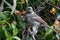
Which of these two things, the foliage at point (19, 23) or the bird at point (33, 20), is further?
the bird at point (33, 20)

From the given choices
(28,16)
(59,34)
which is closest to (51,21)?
(28,16)

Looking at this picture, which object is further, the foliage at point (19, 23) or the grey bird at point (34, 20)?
the grey bird at point (34, 20)

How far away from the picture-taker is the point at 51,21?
2932 millimetres

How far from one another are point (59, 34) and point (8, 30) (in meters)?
0.51

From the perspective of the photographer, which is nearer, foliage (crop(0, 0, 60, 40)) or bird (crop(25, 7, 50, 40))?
foliage (crop(0, 0, 60, 40))

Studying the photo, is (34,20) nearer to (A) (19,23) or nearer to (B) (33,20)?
(B) (33,20)

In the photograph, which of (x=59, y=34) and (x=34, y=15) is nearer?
(x=59, y=34)

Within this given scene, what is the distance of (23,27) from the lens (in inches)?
93.0

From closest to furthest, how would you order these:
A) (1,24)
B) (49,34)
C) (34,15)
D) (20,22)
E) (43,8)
A: (1,24)
(20,22)
(49,34)
(34,15)
(43,8)

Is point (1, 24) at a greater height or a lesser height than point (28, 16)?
greater

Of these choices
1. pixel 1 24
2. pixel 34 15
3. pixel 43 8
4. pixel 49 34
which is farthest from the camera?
pixel 43 8

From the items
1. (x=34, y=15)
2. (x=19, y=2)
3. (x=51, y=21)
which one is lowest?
(x=51, y=21)

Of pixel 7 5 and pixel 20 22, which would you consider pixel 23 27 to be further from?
pixel 7 5

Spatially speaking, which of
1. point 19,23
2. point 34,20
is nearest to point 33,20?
point 34,20
